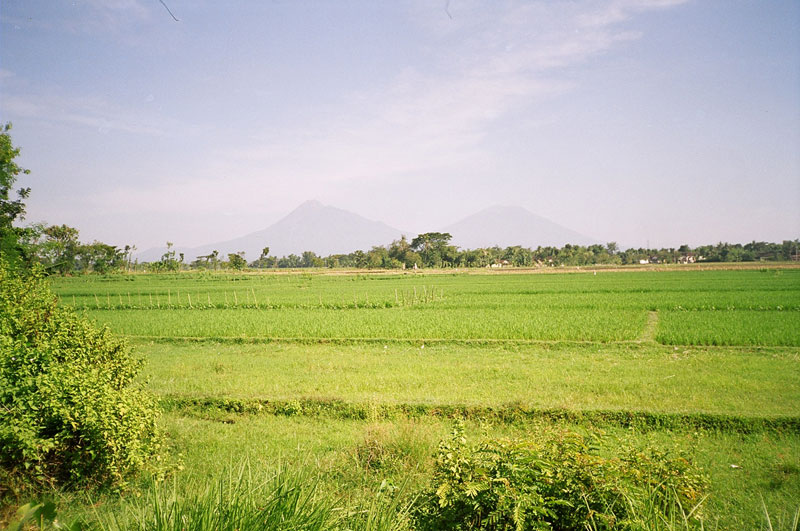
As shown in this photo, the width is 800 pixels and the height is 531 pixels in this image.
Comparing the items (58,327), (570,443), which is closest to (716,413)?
(570,443)

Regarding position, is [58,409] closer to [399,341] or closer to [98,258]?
[399,341]

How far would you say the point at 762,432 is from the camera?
7.94m

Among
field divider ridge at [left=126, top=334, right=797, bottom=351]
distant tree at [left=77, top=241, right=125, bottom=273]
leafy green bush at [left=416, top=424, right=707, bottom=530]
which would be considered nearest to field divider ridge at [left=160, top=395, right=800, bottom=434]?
leafy green bush at [left=416, top=424, right=707, bottom=530]

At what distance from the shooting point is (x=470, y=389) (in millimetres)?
9844

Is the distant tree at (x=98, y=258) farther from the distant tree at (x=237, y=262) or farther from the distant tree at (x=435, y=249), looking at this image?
the distant tree at (x=435, y=249)

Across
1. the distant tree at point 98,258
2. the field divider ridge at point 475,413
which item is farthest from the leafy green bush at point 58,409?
the distant tree at point 98,258

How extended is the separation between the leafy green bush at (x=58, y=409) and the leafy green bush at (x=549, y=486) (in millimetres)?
3323

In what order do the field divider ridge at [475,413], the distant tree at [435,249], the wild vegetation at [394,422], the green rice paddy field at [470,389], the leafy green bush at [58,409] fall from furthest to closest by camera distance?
the distant tree at [435,249], the field divider ridge at [475,413], the green rice paddy field at [470,389], the leafy green bush at [58,409], the wild vegetation at [394,422]

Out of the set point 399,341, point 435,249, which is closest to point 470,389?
point 399,341

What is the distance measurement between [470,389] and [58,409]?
720 cm

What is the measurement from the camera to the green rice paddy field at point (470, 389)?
6086 millimetres

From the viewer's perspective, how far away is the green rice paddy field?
6086 mm

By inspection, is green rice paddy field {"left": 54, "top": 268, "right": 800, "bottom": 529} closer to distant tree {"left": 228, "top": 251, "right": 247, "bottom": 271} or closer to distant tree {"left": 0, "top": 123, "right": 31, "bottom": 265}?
distant tree {"left": 0, "top": 123, "right": 31, "bottom": 265}

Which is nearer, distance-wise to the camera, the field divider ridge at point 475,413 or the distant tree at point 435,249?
the field divider ridge at point 475,413
